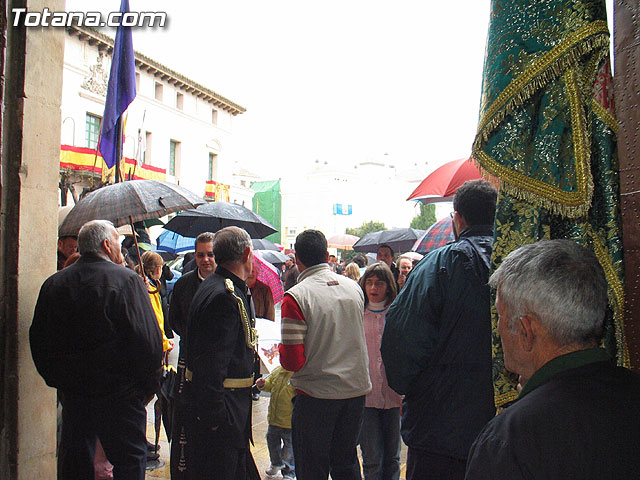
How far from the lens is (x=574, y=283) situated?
139 centimetres

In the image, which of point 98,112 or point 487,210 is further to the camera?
point 98,112

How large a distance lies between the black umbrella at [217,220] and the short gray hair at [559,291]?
5.41m

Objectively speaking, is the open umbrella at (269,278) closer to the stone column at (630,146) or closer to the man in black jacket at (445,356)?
the man in black jacket at (445,356)

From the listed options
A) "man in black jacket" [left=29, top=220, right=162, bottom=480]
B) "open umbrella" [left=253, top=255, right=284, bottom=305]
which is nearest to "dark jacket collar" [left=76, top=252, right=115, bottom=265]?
"man in black jacket" [left=29, top=220, right=162, bottom=480]

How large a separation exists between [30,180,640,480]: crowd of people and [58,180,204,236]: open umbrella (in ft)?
1.46

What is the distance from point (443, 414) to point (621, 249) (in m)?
1.12

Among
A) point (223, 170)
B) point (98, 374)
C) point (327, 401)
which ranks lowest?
point (327, 401)

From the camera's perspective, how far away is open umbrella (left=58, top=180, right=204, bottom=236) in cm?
451

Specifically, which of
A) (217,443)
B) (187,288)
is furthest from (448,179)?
(217,443)

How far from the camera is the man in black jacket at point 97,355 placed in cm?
314

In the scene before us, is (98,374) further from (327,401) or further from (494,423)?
(494,423)

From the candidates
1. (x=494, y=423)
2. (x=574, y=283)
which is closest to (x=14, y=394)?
(x=494, y=423)

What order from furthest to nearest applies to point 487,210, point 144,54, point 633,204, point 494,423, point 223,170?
point 223,170 → point 144,54 → point 487,210 → point 633,204 → point 494,423

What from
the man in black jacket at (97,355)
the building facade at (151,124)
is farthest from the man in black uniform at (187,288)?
the building facade at (151,124)
